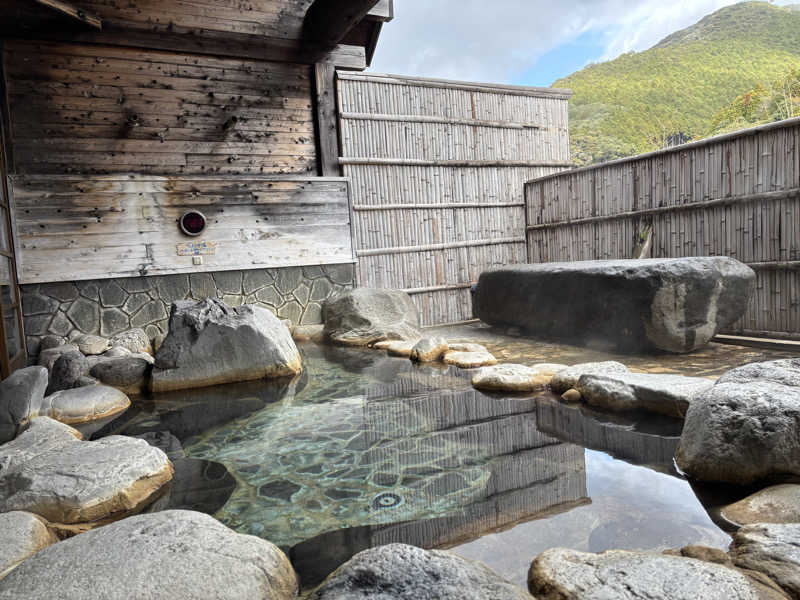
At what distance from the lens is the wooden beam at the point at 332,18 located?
6246mm

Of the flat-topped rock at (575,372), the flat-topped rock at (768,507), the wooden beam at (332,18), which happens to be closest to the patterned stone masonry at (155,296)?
the wooden beam at (332,18)

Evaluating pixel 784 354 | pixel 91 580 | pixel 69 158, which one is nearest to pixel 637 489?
pixel 91 580

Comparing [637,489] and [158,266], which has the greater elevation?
[158,266]

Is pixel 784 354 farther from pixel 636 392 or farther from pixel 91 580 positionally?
pixel 91 580

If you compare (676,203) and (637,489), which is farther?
(676,203)

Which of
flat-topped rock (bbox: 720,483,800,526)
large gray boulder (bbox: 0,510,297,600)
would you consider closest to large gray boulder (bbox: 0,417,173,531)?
large gray boulder (bbox: 0,510,297,600)

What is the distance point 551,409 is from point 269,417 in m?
2.00

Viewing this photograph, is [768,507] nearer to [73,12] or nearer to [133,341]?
[133,341]

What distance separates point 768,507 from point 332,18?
6884 millimetres

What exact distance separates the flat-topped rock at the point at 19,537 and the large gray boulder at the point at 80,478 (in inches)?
6.9

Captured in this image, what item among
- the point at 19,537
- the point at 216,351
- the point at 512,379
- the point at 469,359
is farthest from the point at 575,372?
the point at 19,537

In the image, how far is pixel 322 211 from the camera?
25.0ft

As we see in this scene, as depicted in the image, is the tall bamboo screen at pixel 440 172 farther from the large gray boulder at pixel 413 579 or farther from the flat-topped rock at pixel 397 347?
the large gray boulder at pixel 413 579

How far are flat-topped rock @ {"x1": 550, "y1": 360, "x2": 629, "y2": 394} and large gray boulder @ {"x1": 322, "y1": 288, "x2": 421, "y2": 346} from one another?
2.95 metres
